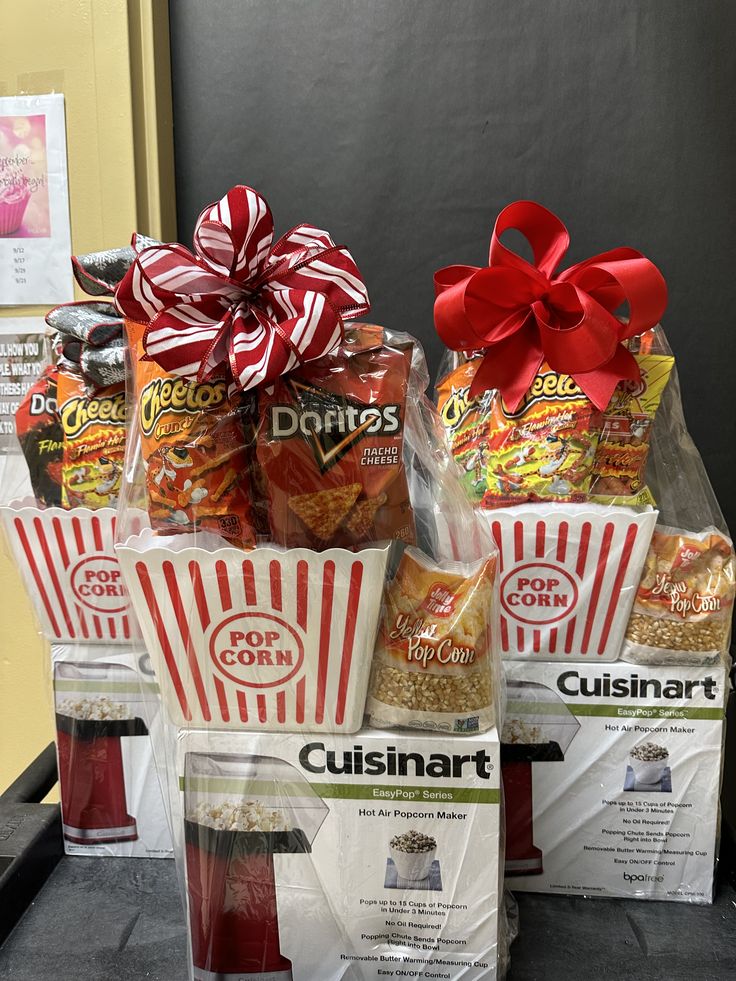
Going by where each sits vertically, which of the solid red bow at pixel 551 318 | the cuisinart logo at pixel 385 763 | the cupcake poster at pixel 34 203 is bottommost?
the cuisinart logo at pixel 385 763

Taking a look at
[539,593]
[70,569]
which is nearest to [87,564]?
[70,569]

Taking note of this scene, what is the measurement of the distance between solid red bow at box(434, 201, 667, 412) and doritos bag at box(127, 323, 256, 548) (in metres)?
0.34

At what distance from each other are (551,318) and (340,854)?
0.63 metres

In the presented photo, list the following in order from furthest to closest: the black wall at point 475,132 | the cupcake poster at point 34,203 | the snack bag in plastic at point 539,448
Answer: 1. the cupcake poster at point 34,203
2. the black wall at point 475,132
3. the snack bag in plastic at point 539,448

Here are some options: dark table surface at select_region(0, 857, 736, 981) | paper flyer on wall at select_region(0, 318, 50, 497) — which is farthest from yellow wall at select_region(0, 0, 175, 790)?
dark table surface at select_region(0, 857, 736, 981)

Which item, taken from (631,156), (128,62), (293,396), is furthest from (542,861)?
(128,62)

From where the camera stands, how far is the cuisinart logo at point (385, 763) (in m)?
0.82

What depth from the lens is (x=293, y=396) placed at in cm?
75

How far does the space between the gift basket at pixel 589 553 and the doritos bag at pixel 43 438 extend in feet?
1.55

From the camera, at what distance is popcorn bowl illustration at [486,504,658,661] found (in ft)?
3.10

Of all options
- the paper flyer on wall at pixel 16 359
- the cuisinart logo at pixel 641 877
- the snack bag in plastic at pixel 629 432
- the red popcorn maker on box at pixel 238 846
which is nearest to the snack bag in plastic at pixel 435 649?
the red popcorn maker on box at pixel 238 846

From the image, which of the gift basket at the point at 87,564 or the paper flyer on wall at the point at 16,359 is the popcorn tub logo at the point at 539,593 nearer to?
the gift basket at the point at 87,564

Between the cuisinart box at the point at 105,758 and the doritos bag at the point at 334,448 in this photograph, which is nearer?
the doritos bag at the point at 334,448

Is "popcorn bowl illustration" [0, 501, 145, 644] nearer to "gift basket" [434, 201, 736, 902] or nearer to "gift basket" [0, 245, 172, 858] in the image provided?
"gift basket" [0, 245, 172, 858]
